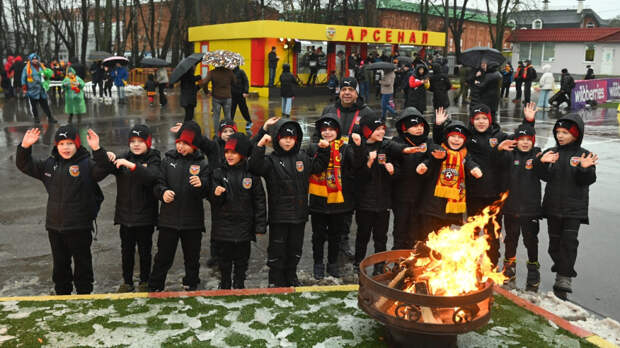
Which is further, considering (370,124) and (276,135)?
(370,124)

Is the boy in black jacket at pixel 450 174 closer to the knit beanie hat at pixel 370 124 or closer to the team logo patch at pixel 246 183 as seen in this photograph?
the knit beanie hat at pixel 370 124

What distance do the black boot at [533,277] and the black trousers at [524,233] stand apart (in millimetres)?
65

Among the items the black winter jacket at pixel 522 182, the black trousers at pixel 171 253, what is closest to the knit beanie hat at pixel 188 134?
the black trousers at pixel 171 253

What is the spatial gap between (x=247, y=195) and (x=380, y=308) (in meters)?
1.88

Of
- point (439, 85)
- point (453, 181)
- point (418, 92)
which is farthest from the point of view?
point (439, 85)

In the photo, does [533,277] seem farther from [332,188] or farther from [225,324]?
[225,324]

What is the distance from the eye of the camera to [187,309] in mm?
4652

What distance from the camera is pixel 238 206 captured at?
16.8 feet

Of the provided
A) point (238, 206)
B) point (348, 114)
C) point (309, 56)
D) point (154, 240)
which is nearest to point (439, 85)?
point (348, 114)

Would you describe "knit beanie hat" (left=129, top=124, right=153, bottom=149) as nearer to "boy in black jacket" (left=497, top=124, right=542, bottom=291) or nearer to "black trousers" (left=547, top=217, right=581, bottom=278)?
"boy in black jacket" (left=497, top=124, right=542, bottom=291)

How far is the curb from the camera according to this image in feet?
13.9

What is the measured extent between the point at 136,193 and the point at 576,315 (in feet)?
13.9

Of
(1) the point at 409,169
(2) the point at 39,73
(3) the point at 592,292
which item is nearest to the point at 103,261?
(1) the point at 409,169

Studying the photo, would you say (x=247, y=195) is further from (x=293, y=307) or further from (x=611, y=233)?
(x=611, y=233)
